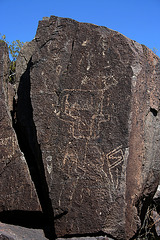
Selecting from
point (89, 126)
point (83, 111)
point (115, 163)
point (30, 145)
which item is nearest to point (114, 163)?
point (115, 163)

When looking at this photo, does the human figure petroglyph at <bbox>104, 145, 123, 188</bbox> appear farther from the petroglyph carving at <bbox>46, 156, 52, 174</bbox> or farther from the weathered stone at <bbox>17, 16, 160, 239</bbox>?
the petroglyph carving at <bbox>46, 156, 52, 174</bbox>

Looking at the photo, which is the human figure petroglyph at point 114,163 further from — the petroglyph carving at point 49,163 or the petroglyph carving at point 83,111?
the petroglyph carving at point 49,163

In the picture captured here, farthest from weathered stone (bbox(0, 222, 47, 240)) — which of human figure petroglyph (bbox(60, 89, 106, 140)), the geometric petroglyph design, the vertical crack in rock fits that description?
human figure petroglyph (bbox(60, 89, 106, 140))

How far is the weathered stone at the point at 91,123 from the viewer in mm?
2727

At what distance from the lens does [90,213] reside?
2.71 meters

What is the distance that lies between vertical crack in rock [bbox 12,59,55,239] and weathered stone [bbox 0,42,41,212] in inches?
3.5

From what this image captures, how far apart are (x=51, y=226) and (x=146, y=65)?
5.75 ft

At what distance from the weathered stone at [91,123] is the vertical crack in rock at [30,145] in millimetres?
28

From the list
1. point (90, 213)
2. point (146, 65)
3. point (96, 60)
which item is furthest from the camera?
point (146, 65)

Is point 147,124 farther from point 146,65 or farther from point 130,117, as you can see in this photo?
point 146,65

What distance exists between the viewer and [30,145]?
121 inches

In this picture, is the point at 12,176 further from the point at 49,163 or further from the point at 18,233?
the point at 18,233

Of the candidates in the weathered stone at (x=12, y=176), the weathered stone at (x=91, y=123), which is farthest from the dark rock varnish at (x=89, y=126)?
the weathered stone at (x=12, y=176)

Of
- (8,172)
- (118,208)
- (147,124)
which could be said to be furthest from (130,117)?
(8,172)
